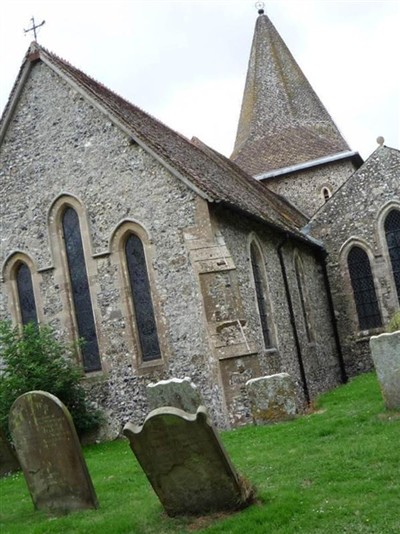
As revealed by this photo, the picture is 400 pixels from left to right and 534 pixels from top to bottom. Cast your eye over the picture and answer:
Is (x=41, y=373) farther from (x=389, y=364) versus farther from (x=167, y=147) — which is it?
(x=389, y=364)

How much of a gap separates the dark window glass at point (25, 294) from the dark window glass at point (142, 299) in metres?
2.76

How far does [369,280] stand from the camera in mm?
23047

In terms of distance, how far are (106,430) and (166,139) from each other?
26.1ft

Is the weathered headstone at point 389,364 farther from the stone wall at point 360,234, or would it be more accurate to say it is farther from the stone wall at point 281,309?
the stone wall at point 360,234

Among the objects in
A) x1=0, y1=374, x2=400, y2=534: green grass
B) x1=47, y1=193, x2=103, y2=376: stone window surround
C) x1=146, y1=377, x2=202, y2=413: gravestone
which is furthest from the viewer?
x1=47, y1=193, x2=103, y2=376: stone window surround

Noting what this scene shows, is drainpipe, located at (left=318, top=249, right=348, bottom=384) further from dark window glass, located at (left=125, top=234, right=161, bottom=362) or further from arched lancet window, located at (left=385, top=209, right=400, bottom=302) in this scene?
dark window glass, located at (left=125, top=234, right=161, bottom=362)

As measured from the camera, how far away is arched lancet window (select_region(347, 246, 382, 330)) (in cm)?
2288

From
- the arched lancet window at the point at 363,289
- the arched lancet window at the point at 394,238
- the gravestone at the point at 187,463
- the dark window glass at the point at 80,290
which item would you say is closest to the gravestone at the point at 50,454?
the gravestone at the point at 187,463

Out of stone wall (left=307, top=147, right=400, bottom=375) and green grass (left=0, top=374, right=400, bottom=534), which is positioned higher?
stone wall (left=307, top=147, right=400, bottom=375)

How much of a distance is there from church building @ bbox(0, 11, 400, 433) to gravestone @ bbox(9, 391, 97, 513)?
612 centimetres

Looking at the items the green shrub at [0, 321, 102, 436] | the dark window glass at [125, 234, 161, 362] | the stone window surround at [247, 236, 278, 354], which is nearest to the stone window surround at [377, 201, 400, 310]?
the stone window surround at [247, 236, 278, 354]

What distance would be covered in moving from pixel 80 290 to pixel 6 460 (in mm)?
5844

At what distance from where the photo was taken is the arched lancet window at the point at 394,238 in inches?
896

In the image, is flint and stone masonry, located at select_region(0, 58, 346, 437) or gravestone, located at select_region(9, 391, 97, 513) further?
flint and stone masonry, located at select_region(0, 58, 346, 437)
